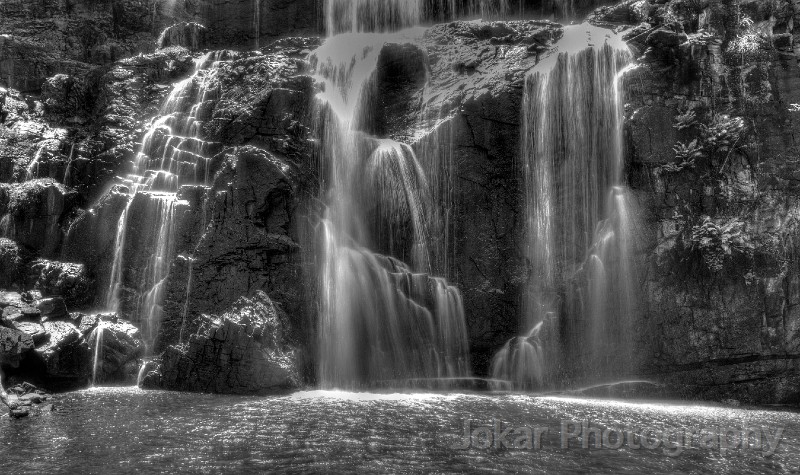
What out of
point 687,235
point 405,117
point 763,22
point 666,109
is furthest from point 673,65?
point 405,117

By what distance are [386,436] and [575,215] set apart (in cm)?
936

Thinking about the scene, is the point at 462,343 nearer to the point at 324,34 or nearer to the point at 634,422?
the point at 634,422

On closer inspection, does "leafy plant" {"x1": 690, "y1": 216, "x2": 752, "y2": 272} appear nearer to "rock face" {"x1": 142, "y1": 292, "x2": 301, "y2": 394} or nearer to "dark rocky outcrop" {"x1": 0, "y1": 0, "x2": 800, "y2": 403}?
"dark rocky outcrop" {"x1": 0, "y1": 0, "x2": 800, "y2": 403}

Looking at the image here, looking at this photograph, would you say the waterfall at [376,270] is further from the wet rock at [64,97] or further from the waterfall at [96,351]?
the wet rock at [64,97]

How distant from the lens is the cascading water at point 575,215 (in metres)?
16.3

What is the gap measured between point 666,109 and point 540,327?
7192 mm

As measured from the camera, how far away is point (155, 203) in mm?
17344

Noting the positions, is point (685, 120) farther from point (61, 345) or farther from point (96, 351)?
point (61, 345)

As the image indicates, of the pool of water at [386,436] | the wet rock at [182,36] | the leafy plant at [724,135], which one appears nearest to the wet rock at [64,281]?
the pool of water at [386,436]

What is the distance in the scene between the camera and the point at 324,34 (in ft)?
85.2

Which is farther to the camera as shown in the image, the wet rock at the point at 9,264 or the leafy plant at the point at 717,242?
the wet rock at the point at 9,264

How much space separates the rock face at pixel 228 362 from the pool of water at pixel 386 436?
0.67 m

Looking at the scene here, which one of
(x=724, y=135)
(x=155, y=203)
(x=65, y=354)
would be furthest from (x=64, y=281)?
(x=724, y=135)

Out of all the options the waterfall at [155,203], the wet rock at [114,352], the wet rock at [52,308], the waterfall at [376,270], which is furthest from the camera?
the waterfall at [155,203]
